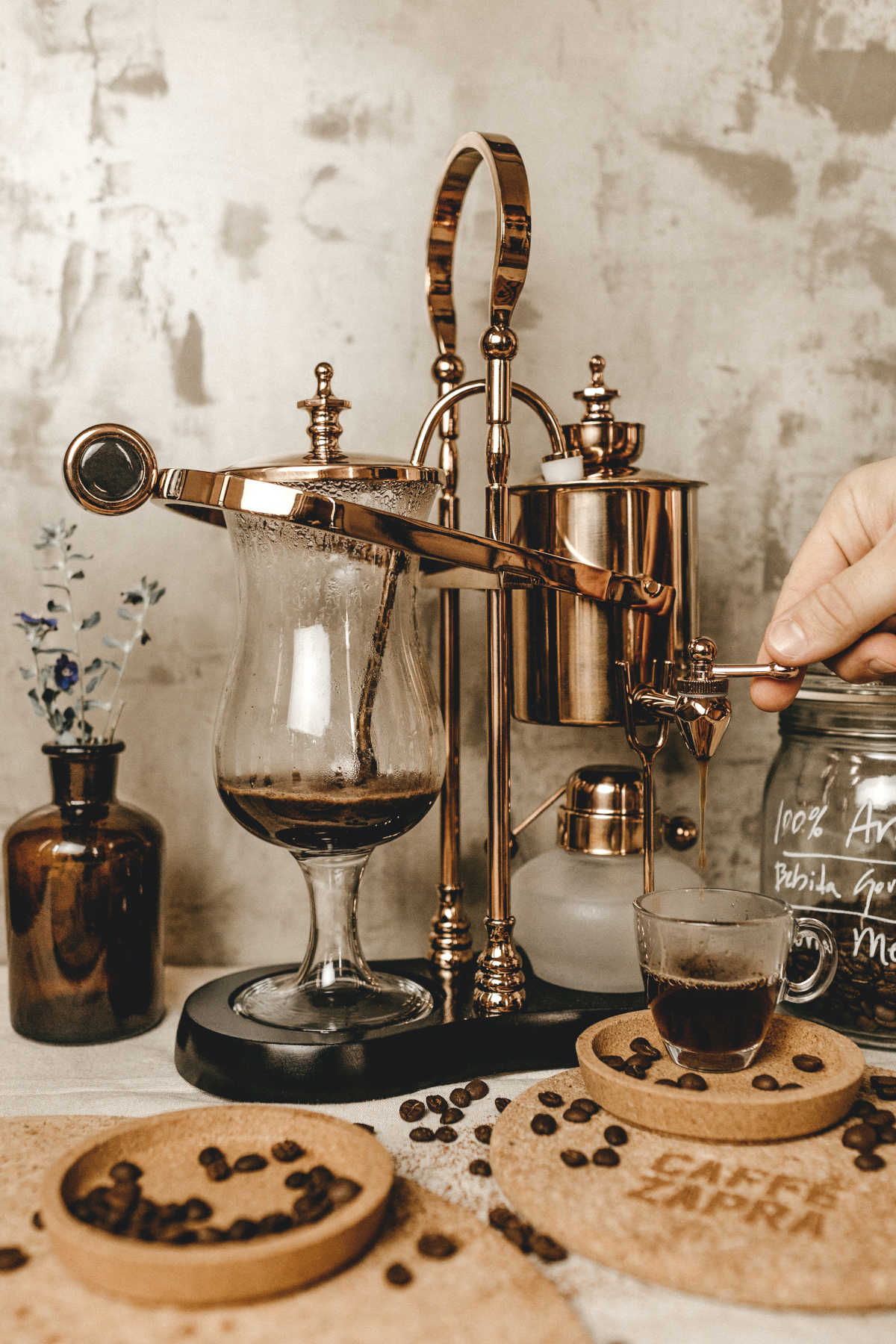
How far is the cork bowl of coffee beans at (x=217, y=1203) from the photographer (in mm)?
463

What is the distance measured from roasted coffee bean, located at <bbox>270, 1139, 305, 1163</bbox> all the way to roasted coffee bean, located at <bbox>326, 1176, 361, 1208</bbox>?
55 millimetres

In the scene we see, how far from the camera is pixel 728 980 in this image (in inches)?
26.2

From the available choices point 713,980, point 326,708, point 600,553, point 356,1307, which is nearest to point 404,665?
point 326,708

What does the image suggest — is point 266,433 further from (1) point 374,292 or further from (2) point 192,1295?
(2) point 192,1295

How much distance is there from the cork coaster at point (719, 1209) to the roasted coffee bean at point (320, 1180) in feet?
0.30

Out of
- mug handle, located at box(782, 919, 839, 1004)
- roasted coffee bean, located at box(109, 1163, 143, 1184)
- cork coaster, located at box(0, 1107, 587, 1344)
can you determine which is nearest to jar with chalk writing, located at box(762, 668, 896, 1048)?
mug handle, located at box(782, 919, 839, 1004)

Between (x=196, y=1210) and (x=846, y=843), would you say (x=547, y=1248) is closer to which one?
(x=196, y=1210)

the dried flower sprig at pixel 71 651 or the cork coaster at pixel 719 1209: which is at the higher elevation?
the dried flower sprig at pixel 71 651

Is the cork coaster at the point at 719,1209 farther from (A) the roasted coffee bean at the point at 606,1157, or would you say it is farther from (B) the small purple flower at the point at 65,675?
(B) the small purple flower at the point at 65,675

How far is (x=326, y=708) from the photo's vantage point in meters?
0.72

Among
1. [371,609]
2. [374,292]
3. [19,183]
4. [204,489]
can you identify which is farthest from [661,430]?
[19,183]

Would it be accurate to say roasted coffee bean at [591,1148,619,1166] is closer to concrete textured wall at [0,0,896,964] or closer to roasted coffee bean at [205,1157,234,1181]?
roasted coffee bean at [205,1157,234,1181]

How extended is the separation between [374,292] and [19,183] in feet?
1.07

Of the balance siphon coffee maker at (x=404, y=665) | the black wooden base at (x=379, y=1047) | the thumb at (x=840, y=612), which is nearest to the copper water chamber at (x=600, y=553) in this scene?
the balance siphon coffee maker at (x=404, y=665)
